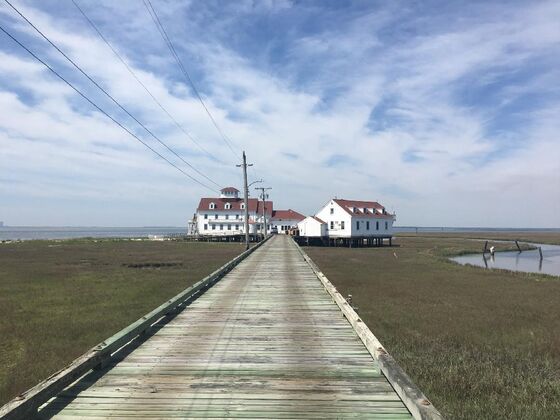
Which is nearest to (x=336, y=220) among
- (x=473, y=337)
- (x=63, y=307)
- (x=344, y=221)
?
(x=344, y=221)

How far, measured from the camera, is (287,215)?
3752 inches

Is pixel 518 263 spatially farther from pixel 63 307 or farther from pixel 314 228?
pixel 63 307

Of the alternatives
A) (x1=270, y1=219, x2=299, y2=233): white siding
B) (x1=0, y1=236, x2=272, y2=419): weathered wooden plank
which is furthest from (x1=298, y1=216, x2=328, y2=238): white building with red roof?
(x1=0, y1=236, x2=272, y2=419): weathered wooden plank

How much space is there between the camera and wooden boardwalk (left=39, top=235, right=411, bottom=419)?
5.04 m

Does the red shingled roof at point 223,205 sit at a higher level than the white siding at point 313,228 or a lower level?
higher

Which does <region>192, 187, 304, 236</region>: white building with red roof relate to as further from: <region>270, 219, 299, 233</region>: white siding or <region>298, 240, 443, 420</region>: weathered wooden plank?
<region>298, 240, 443, 420</region>: weathered wooden plank

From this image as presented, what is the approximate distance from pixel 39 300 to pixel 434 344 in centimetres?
1645

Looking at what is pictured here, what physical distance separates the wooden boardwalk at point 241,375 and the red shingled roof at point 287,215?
276ft

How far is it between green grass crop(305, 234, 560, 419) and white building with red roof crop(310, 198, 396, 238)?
3828 cm

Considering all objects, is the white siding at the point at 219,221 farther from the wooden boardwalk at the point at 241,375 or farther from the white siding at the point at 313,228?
the wooden boardwalk at the point at 241,375

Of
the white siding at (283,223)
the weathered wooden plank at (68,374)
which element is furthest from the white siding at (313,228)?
the weathered wooden plank at (68,374)

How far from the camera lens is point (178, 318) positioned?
33.6 ft

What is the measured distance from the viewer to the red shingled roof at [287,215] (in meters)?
94.8

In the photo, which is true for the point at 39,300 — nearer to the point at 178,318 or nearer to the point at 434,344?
the point at 178,318
